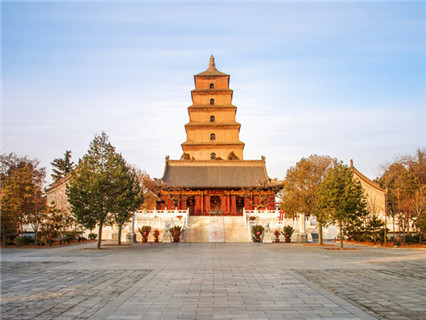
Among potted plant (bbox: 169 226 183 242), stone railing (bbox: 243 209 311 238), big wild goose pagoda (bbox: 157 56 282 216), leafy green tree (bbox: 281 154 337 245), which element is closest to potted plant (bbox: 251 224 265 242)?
stone railing (bbox: 243 209 311 238)

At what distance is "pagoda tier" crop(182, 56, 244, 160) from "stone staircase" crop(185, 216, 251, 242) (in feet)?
49.9

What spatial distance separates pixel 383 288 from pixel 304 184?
61.6 feet

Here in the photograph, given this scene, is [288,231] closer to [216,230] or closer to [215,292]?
[216,230]

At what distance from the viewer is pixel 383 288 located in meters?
8.64

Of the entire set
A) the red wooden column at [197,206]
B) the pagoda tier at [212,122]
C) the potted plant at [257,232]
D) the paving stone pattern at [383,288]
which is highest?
the pagoda tier at [212,122]

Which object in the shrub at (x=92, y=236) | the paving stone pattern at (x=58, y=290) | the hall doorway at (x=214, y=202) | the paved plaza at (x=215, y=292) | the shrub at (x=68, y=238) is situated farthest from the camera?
the hall doorway at (x=214, y=202)

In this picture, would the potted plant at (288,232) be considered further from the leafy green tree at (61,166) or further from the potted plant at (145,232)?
the leafy green tree at (61,166)

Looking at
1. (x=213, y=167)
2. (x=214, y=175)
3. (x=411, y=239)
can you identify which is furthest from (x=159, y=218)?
(x=411, y=239)

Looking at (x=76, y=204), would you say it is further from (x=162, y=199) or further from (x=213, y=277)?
(x=162, y=199)

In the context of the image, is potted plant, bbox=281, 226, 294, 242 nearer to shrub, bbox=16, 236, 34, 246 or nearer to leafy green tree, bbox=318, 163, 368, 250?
leafy green tree, bbox=318, 163, 368, 250

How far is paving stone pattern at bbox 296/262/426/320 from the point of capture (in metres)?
6.57

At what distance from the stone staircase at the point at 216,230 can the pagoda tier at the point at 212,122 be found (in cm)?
1521

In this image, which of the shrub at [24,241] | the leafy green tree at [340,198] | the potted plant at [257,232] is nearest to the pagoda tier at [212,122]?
the potted plant at [257,232]

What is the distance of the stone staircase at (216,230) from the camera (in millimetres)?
30781
